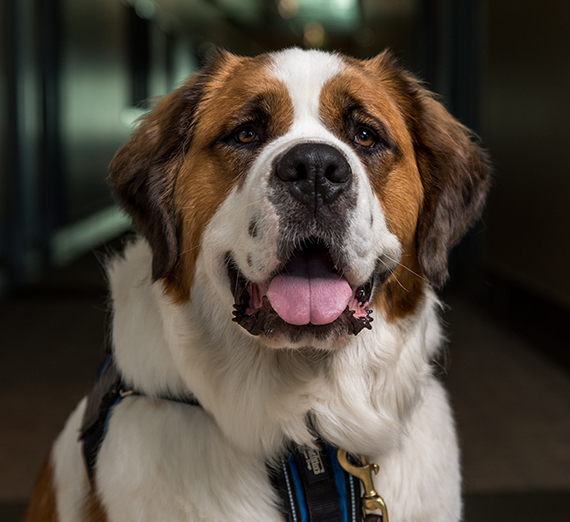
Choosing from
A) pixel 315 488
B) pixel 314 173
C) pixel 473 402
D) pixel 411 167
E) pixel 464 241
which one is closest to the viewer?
pixel 314 173

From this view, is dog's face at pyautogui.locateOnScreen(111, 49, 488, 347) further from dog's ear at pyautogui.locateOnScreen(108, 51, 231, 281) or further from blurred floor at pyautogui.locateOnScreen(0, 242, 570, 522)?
blurred floor at pyautogui.locateOnScreen(0, 242, 570, 522)

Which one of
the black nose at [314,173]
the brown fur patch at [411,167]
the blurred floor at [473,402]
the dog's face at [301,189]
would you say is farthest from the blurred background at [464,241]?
the black nose at [314,173]

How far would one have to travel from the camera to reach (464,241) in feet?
22.4

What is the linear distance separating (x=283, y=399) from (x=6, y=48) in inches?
235

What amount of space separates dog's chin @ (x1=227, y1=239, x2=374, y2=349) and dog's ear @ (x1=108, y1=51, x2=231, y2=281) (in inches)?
8.7

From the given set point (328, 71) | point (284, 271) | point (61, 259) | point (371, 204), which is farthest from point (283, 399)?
point (61, 259)

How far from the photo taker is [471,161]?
1926mm

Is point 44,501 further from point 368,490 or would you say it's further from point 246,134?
point 246,134

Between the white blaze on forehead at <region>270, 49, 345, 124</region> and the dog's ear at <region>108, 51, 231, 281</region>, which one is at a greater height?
the white blaze on forehead at <region>270, 49, 345, 124</region>

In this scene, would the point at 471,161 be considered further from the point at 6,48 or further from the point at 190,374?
the point at 6,48

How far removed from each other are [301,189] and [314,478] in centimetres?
66

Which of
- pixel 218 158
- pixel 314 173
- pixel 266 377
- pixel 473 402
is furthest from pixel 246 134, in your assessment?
pixel 473 402

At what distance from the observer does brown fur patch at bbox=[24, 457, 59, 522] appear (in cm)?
176

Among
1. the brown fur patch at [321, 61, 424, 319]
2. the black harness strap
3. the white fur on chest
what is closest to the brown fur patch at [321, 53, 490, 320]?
the brown fur patch at [321, 61, 424, 319]
